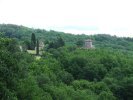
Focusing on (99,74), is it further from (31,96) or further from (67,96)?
(31,96)

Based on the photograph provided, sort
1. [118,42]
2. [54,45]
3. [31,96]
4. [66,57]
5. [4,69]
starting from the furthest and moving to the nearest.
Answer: [118,42] < [54,45] < [66,57] < [31,96] < [4,69]

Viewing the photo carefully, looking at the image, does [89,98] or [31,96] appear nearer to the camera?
[31,96]

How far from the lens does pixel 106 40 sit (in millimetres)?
194375

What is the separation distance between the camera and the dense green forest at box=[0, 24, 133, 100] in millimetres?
38844

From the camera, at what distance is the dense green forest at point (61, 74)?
38844 mm

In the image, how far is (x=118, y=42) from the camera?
189750 millimetres

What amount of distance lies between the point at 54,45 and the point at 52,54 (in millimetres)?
10380

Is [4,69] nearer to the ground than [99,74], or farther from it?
farther from it

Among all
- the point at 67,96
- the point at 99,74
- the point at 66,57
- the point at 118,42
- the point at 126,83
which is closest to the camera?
the point at 67,96

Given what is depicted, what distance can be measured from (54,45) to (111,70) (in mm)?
22819

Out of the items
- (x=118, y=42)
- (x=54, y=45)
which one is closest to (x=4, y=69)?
(x=54, y=45)

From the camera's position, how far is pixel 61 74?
86938 millimetres

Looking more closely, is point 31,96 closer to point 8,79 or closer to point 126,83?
point 8,79

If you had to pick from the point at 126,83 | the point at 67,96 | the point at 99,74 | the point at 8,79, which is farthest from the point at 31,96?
the point at 99,74
